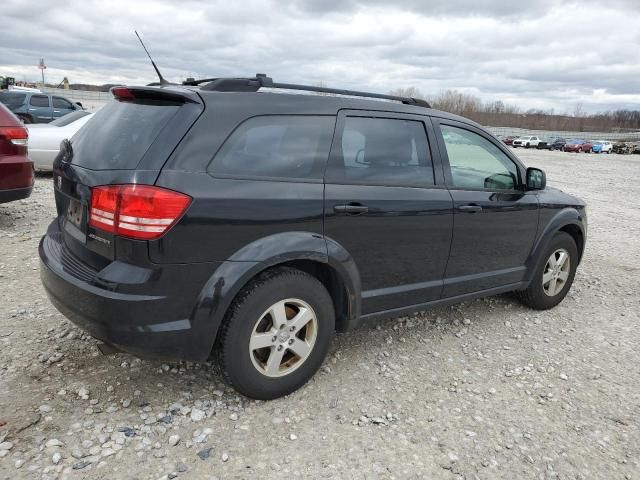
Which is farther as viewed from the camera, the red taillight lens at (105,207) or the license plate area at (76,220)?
the license plate area at (76,220)

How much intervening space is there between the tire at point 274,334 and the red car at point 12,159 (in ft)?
14.3

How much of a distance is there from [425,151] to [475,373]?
1553 mm

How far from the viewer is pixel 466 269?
3.83 m

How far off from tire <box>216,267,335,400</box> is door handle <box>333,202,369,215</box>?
0.43 metres

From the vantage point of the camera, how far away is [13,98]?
18.0 metres

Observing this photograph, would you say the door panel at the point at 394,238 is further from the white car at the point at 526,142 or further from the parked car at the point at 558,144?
the parked car at the point at 558,144

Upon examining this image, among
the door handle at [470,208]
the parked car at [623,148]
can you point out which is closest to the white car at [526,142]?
the parked car at [623,148]

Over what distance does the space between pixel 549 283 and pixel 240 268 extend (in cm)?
324

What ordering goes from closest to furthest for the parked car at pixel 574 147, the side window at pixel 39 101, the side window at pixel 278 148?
the side window at pixel 278 148 < the side window at pixel 39 101 < the parked car at pixel 574 147

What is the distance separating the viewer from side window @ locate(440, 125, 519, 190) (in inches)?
146

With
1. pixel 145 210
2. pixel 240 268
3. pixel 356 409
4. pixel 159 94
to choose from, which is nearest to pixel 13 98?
pixel 159 94

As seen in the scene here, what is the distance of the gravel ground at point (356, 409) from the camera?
98.3 inches

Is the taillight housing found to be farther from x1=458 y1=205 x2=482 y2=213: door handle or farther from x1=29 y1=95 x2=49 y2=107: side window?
x1=29 y1=95 x2=49 y2=107: side window

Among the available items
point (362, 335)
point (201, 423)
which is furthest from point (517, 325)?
point (201, 423)
